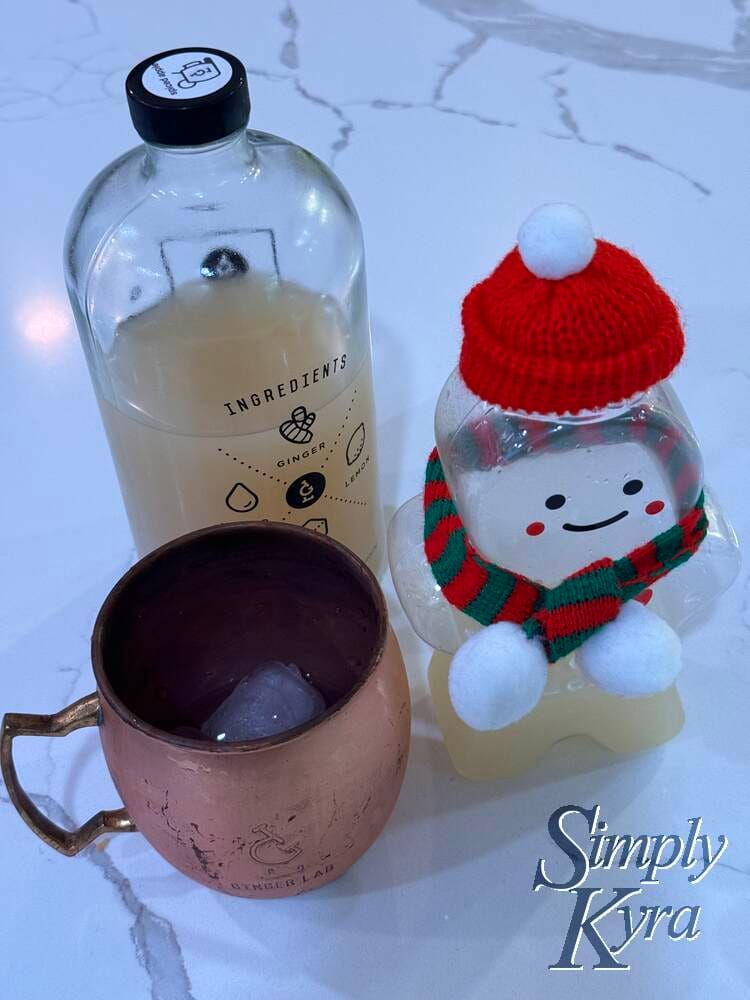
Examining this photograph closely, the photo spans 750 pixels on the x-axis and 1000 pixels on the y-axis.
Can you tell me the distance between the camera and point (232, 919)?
390 millimetres

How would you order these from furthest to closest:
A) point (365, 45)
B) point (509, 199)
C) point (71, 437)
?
point (365, 45), point (509, 199), point (71, 437)

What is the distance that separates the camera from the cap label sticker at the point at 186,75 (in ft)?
1.20

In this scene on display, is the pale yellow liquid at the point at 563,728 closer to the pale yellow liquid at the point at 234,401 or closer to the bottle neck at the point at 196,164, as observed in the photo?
the pale yellow liquid at the point at 234,401

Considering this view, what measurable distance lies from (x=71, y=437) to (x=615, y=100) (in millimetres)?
435

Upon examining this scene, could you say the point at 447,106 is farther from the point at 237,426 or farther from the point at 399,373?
the point at 237,426

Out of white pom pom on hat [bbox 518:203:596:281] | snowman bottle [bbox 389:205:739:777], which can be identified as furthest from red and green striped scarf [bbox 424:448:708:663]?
white pom pom on hat [bbox 518:203:596:281]

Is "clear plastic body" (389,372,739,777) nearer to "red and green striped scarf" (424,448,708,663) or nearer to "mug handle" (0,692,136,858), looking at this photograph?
"red and green striped scarf" (424,448,708,663)

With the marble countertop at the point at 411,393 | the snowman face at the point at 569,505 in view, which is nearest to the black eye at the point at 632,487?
the snowman face at the point at 569,505

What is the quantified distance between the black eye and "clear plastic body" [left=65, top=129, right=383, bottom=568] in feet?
0.41

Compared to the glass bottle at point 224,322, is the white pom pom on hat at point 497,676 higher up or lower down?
lower down

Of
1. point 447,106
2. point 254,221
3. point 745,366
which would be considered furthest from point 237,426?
point 447,106

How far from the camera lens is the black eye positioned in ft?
1.19

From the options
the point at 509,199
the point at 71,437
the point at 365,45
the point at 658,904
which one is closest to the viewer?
the point at 658,904

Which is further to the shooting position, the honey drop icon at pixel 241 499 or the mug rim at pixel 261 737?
the honey drop icon at pixel 241 499
